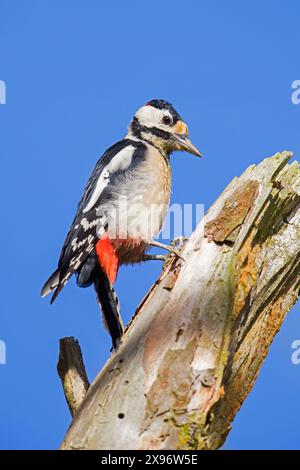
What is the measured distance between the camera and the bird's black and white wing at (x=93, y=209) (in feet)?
15.1

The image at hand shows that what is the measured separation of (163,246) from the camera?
14.7 feet

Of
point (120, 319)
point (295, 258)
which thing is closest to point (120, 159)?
point (120, 319)

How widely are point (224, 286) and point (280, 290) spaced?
2.31ft

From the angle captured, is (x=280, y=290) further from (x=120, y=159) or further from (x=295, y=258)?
(x=120, y=159)

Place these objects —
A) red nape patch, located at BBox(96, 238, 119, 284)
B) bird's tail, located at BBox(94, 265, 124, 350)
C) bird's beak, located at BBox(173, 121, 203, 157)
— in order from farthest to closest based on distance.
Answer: bird's beak, located at BBox(173, 121, 203, 157) → red nape patch, located at BBox(96, 238, 119, 284) → bird's tail, located at BBox(94, 265, 124, 350)

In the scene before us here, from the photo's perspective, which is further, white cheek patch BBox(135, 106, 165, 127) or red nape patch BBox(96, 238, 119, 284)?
white cheek patch BBox(135, 106, 165, 127)

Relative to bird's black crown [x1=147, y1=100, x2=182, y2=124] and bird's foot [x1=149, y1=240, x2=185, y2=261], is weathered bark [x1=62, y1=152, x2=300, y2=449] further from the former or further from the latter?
bird's black crown [x1=147, y1=100, x2=182, y2=124]

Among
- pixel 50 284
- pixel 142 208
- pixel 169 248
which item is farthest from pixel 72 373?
pixel 142 208

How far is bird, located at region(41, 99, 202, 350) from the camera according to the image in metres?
4.64

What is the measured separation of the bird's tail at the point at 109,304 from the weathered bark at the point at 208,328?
597 millimetres

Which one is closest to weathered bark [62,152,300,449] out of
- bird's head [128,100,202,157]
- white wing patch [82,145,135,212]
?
white wing patch [82,145,135,212]

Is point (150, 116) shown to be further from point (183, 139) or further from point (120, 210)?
point (120, 210)

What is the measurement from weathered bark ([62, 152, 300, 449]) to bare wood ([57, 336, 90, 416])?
566mm

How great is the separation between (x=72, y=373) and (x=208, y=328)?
1.09 m
